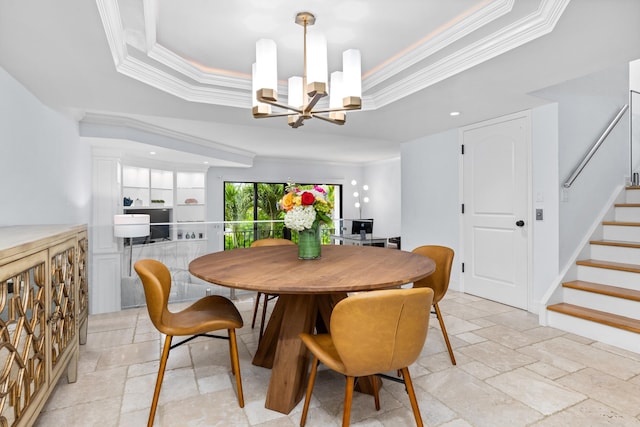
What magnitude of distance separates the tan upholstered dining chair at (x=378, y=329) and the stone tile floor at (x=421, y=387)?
1.82 feet

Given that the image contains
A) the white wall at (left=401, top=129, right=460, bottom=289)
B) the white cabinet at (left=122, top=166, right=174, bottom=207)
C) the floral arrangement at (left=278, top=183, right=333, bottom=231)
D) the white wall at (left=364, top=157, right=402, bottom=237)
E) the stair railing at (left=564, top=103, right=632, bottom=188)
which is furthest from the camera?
the white wall at (left=364, top=157, right=402, bottom=237)

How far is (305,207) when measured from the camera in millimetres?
2209

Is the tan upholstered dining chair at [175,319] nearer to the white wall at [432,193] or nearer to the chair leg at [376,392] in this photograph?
the chair leg at [376,392]

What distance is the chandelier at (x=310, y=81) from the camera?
1.91 metres

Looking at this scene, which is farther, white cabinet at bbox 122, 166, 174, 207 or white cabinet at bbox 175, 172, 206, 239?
white cabinet at bbox 175, 172, 206, 239

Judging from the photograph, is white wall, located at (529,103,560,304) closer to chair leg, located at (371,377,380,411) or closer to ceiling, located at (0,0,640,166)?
ceiling, located at (0,0,640,166)

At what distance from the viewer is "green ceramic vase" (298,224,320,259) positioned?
2303mm

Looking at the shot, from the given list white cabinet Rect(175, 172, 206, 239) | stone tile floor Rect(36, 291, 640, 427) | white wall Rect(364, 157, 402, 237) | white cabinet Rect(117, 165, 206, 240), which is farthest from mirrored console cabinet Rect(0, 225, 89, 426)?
white wall Rect(364, 157, 402, 237)

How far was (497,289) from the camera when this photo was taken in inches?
153

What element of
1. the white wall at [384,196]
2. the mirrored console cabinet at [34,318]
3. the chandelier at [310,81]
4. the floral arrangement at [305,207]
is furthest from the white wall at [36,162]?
the white wall at [384,196]

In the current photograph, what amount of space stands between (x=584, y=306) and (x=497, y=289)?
87 cm

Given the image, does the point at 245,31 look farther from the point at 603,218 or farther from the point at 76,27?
the point at 603,218

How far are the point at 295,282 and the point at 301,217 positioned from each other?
24.4 inches

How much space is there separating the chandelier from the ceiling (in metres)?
0.29
